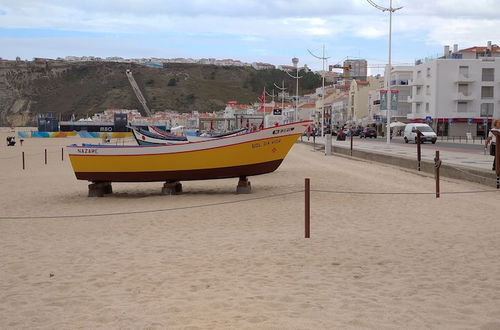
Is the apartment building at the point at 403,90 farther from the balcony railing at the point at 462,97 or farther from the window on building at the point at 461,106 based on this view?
the balcony railing at the point at 462,97

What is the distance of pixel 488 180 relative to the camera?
52.1ft

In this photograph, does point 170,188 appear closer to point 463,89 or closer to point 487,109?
point 463,89

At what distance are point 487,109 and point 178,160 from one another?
2577 inches

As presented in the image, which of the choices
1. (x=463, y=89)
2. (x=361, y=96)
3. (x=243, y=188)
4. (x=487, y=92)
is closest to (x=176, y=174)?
(x=243, y=188)

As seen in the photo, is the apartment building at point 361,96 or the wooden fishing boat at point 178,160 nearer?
the wooden fishing boat at point 178,160

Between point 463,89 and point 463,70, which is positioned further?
point 463,89

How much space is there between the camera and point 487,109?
71.8m

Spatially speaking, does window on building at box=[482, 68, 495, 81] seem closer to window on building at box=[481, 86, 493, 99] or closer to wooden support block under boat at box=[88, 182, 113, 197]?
window on building at box=[481, 86, 493, 99]

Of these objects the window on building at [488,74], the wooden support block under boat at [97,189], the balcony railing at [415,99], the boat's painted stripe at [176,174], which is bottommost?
the wooden support block under boat at [97,189]

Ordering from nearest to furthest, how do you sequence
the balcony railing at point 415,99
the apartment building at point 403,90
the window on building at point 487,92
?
1. the window on building at point 487,92
2. the balcony railing at point 415,99
3. the apartment building at point 403,90

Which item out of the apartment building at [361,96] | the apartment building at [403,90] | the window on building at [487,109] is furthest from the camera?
the apartment building at [361,96]

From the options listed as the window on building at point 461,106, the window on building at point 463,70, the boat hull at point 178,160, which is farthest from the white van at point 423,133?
the boat hull at point 178,160

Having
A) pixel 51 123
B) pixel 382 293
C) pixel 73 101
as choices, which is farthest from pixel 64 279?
pixel 73 101

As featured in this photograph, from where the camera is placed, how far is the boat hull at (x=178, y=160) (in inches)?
604
